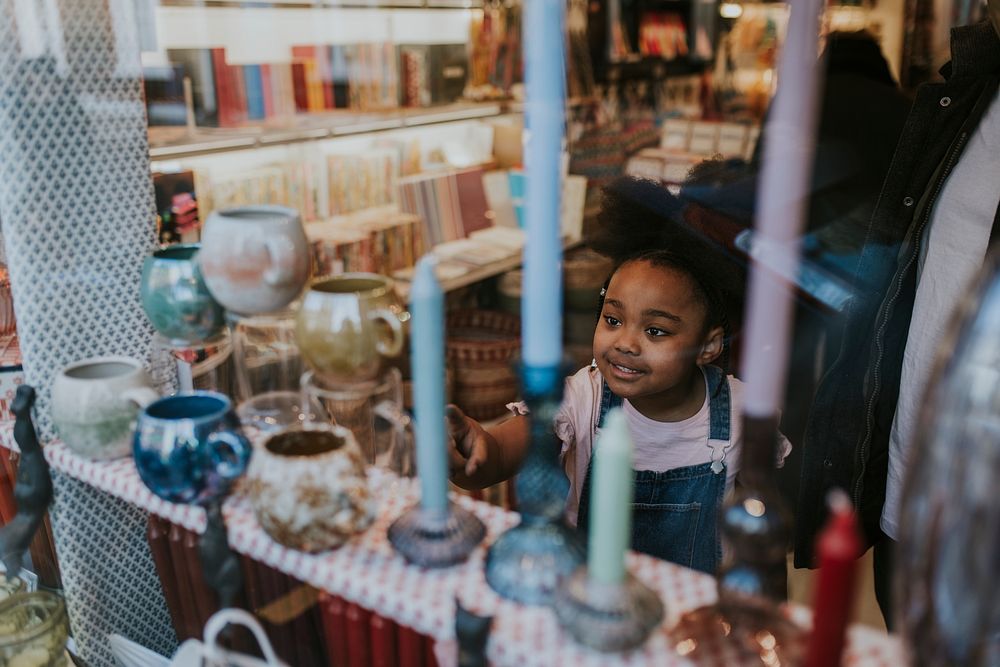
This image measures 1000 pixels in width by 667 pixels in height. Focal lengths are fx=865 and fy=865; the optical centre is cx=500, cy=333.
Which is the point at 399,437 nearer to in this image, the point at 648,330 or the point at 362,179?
the point at 648,330

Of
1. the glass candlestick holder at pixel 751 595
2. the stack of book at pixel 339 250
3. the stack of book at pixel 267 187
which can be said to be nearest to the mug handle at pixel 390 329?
the glass candlestick holder at pixel 751 595

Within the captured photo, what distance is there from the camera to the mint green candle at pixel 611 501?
54cm

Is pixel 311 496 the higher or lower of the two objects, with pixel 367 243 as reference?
higher

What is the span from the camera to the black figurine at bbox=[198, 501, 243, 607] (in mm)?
770

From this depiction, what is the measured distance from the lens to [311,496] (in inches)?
27.3

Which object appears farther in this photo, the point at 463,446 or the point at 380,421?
the point at 463,446

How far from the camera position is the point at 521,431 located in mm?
1305

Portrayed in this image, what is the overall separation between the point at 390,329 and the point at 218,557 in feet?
0.85

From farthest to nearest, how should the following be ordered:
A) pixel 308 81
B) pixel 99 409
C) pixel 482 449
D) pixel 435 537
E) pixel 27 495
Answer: pixel 308 81, pixel 482 449, pixel 27 495, pixel 99 409, pixel 435 537

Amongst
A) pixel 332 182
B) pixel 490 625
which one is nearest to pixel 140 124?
pixel 490 625

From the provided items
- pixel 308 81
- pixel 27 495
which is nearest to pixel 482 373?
pixel 308 81

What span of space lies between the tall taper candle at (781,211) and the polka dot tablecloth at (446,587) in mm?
212

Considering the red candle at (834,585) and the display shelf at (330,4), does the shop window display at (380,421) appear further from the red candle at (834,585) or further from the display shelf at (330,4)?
the display shelf at (330,4)

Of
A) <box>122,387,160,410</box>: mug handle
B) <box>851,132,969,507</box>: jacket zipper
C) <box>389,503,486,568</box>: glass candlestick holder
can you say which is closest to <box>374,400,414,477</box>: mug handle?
<box>389,503,486,568</box>: glass candlestick holder
